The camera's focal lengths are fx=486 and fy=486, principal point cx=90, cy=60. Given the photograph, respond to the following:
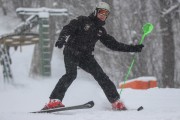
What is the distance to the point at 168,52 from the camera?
2209cm

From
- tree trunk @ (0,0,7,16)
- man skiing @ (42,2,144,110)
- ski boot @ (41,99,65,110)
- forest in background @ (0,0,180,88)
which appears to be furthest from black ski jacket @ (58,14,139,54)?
tree trunk @ (0,0,7,16)

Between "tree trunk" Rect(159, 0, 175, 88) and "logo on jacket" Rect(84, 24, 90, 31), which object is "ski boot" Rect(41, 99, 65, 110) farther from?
"tree trunk" Rect(159, 0, 175, 88)

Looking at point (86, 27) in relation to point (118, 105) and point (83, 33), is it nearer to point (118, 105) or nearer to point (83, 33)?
point (83, 33)

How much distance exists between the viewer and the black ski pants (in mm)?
7227

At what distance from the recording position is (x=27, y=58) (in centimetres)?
3541

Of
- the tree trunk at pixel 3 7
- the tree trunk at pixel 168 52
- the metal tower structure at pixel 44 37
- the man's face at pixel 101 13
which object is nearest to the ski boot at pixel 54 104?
the man's face at pixel 101 13

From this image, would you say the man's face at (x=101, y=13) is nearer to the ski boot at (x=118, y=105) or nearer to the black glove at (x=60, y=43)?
the black glove at (x=60, y=43)

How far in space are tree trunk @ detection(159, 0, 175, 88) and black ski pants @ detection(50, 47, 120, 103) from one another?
47.6 ft

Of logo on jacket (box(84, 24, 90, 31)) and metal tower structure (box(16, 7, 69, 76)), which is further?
metal tower structure (box(16, 7, 69, 76))

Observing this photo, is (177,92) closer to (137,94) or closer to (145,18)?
(137,94)

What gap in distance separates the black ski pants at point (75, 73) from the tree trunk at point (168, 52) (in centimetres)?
1451

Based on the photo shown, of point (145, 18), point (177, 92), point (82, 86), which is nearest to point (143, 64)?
point (145, 18)

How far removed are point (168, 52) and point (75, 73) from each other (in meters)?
15.3

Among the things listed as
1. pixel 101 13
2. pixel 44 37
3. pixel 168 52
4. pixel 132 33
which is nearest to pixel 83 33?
pixel 101 13
